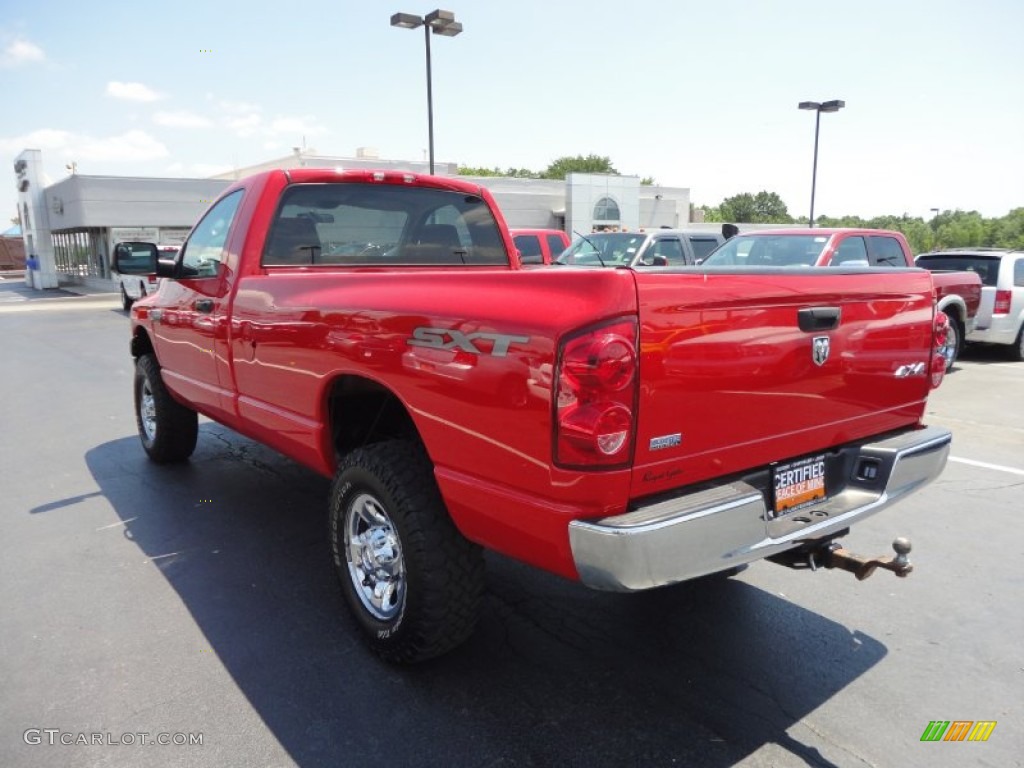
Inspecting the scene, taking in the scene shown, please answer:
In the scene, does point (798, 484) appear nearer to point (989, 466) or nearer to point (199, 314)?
point (199, 314)

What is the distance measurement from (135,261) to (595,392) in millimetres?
4104

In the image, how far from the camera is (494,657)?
302 centimetres

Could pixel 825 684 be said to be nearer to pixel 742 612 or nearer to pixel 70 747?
pixel 742 612

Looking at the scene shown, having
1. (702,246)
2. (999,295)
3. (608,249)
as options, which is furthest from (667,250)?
(999,295)

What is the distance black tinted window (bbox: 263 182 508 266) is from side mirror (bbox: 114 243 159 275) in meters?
1.22

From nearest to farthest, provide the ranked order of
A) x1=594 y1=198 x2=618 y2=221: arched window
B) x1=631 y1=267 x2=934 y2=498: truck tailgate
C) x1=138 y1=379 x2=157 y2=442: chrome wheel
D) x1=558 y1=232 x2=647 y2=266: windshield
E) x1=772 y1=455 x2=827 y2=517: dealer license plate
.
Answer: x1=631 y1=267 x2=934 y2=498: truck tailgate < x1=772 y1=455 x2=827 y2=517: dealer license plate < x1=138 y1=379 x2=157 y2=442: chrome wheel < x1=558 y1=232 x2=647 y2=266: windshield < x1=594 y1=198 x2=618 y2=221: arched window

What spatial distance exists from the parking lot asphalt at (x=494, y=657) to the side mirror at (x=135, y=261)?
159cm

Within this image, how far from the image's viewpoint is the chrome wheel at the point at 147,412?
572cm

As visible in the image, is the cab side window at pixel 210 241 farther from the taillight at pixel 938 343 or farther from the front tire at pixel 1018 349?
the front tire at pixel 1018 349

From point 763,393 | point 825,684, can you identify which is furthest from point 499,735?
point 763,393

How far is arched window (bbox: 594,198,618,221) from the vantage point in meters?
37.6

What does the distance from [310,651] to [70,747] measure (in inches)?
34.7

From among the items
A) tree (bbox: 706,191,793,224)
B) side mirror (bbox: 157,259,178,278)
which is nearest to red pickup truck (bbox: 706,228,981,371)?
side mirror (bbox: 157,259,178,278)

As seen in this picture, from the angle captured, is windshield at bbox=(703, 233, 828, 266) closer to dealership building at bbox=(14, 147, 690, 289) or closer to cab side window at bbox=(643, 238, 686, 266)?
cab side window at bbox=(643, 238, 686, 266)
